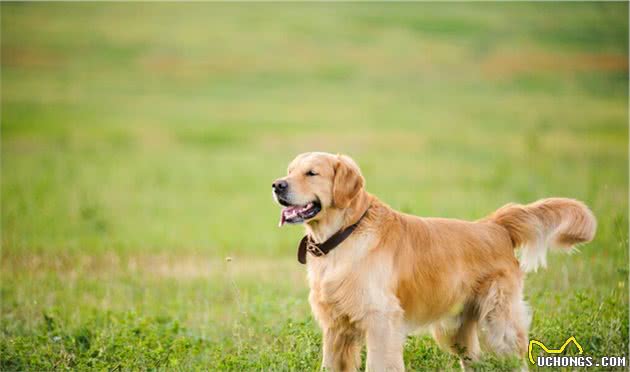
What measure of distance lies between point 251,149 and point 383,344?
2046cm

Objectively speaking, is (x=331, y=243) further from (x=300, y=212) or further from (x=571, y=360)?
(x=571, y=360)

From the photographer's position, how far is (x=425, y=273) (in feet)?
22.0

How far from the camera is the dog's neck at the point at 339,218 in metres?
6.65

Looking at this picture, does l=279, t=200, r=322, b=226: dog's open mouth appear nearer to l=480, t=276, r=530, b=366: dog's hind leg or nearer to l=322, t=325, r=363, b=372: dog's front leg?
l=322, t=325, r=363, b=372: dog's front leg

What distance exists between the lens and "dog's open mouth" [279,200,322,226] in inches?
258

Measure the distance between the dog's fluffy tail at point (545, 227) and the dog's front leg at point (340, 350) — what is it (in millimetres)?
1794

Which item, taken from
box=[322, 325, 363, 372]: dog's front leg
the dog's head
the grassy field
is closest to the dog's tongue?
the dog's head

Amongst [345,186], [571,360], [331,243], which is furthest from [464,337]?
[345,186]

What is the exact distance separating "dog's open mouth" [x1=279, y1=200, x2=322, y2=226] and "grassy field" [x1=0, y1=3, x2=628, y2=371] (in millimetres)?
1211

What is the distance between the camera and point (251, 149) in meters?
26.5

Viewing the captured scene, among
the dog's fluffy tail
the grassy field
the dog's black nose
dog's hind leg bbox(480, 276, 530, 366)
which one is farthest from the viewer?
the grassy field

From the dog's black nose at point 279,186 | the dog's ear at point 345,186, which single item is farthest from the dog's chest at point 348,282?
the dog's black nose at point 279,186

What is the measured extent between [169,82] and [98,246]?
26895 mm

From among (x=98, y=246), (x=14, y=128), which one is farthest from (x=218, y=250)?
(x=14, y=128)
